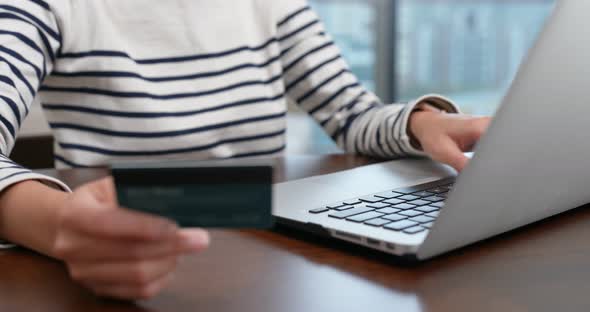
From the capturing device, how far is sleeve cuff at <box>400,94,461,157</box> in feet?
2.48

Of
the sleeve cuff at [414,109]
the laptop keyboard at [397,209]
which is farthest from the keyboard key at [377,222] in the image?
the sleeve cuff at [414,109]

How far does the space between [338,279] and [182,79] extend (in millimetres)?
639

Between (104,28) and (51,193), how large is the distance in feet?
1.58

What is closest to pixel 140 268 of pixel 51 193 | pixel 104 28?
pixel 51 193

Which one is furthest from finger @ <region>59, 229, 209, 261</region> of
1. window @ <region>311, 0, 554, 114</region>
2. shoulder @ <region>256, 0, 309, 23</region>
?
window @ <region>311, 0, 554, 114</region>

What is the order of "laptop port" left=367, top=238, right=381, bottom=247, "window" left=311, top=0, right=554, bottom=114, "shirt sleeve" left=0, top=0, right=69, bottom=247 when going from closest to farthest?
1. "laptop port" left=367, top=238, right=381, bottom=247
2. "shirt sleeve" left=0, top=0, right=69, bottom=247
3. "window" left=311, top=0, right=554, bottom=114

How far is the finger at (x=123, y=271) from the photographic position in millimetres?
317

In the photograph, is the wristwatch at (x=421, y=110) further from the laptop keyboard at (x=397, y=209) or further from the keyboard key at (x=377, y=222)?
the keyboard key at (x=377, y=222)

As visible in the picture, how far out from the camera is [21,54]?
699 millimetres

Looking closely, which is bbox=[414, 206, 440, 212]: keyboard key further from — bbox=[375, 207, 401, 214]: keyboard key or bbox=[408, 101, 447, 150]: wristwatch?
bbox=[408, 101, 447, 150]: wristwatch

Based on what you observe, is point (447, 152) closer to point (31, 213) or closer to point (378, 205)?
point (378, 205)

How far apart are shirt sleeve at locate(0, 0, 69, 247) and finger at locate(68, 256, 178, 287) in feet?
1.07

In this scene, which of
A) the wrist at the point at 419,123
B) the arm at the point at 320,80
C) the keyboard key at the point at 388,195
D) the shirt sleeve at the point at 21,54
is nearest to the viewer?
the keyboard key at the point at 388,195

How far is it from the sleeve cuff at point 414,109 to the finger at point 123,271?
0.48 meters
